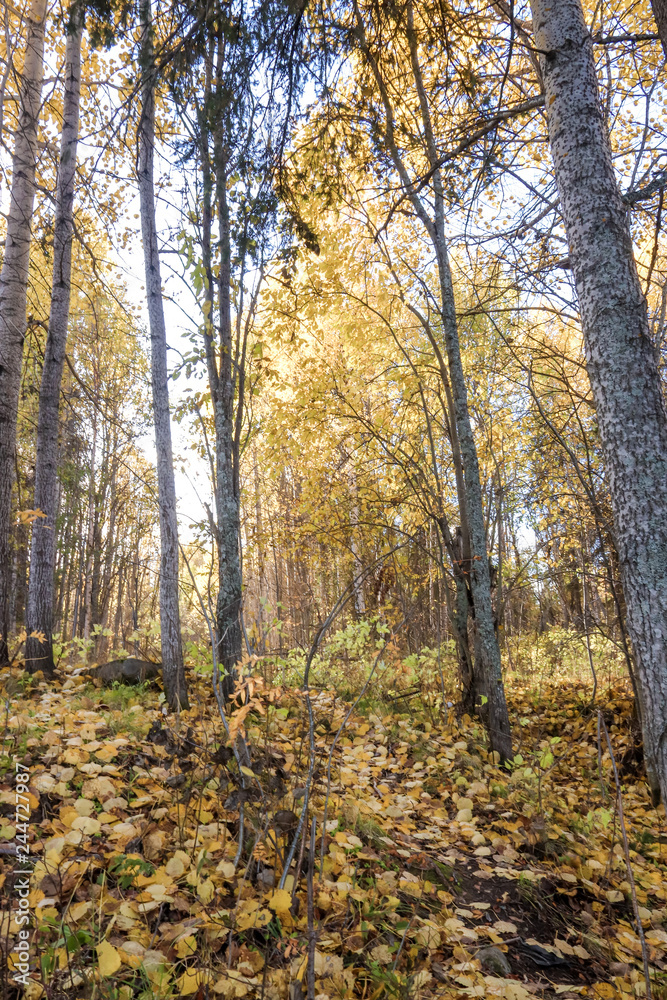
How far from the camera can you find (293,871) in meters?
2.21

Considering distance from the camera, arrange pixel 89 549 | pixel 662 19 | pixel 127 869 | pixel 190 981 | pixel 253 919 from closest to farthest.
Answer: pixel 190 981
pixel 253 919
pixel 127 869
pixel 662 19
pixel 89 549

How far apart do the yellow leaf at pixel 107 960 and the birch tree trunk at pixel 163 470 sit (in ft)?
9.19

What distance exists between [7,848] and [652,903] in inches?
128

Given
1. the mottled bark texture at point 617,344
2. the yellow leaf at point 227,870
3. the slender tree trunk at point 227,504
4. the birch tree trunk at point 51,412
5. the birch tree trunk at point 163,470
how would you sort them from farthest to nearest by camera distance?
the birch tree trunk at point 51,412, the birch tree trunk at point 163,470, the slender tree trunk at point 227,504, the mottled bark texture at point 617,344, the yellow leaf at point 227,870

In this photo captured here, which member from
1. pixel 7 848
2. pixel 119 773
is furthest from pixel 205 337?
pixel 7 848

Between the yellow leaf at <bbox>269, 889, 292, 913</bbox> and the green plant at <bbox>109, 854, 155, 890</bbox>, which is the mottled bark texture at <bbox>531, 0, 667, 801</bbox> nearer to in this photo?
the yellow leaf at <bbox>269, 889, 292, 913</bbox>

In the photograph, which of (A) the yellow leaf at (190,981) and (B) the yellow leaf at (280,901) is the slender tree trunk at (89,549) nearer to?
(B) the yellow leaf at (280,901)

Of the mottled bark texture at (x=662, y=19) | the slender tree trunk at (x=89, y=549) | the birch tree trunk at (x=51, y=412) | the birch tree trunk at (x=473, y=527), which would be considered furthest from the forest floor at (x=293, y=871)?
the slender tree trunk at (x=89, y=549)

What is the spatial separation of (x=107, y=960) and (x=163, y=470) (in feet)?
12.2

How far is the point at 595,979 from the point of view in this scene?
218cm

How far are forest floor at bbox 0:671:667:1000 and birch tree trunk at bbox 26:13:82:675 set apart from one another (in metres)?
0.74

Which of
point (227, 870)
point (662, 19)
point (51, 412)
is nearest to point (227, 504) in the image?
point (51, 412)

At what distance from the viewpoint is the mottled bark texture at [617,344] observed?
7.75ft

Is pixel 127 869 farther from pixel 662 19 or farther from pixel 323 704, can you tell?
pixel 662 19
